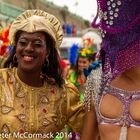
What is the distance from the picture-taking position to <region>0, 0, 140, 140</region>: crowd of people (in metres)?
2.11

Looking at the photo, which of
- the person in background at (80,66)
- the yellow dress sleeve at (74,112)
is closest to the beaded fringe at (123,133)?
the yellow dress sleeve at (74,112)

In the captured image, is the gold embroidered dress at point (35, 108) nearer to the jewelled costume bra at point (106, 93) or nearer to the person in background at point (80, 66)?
the jewelled costume bra at point (106, 93)

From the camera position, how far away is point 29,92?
8.58 ft

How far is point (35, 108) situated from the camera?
8.44 feet

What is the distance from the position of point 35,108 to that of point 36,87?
5.6 inches

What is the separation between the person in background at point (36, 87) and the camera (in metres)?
2.49

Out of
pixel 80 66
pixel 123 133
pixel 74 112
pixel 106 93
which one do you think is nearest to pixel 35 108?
pixel 74 112

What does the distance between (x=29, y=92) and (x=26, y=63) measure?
0.71 feet

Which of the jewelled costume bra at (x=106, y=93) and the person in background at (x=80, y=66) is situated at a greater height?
the jewelled costume bra at (x=106, y=93)

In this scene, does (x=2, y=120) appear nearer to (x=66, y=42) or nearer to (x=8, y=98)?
(x=8, y=98)

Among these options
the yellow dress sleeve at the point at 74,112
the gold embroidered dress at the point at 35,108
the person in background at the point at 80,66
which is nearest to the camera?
the gold embroidered dress at the point at 35,108

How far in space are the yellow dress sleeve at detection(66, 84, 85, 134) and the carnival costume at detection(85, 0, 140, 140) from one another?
1.34 ft

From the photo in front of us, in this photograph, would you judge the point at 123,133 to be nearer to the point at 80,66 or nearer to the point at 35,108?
the point at 35,108

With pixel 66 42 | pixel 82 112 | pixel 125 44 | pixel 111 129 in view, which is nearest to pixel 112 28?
pixel 125 44
